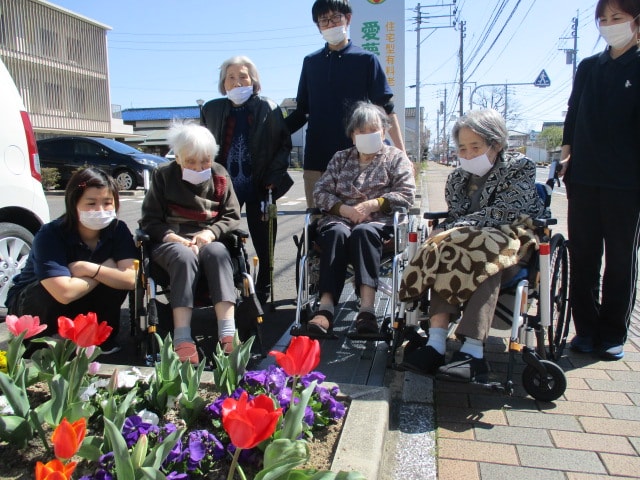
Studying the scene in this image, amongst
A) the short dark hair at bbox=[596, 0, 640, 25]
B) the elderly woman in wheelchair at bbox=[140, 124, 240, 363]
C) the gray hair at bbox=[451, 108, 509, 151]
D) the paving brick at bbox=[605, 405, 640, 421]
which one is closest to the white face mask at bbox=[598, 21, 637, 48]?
the short dark hair at bbox=[596, 0, 640, 25]

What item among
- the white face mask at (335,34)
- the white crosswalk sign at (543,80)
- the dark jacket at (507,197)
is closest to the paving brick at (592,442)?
the dark jacket at (507,197)

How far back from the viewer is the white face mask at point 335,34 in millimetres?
3844

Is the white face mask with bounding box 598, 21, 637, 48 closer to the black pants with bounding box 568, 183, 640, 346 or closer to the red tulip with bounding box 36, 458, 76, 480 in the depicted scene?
the black pants with bounding box 568, 183, 640, 346

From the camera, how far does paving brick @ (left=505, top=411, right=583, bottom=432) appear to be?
2.48 meters

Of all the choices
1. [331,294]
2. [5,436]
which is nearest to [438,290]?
[331,294]

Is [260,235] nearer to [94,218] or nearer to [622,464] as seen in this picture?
[94,218]

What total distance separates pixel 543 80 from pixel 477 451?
30.2 metres

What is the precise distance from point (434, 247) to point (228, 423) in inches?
72.6

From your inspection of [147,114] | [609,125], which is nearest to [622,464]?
[609,125]

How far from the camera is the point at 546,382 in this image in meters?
2.67

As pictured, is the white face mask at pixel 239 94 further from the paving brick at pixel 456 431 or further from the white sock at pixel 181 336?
the paving brick at pixel 456 431

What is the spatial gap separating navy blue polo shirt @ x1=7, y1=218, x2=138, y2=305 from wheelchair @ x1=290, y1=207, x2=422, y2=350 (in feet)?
3.32

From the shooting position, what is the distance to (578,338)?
3506 millimetres

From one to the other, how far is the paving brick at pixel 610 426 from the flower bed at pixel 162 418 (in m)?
1.15
